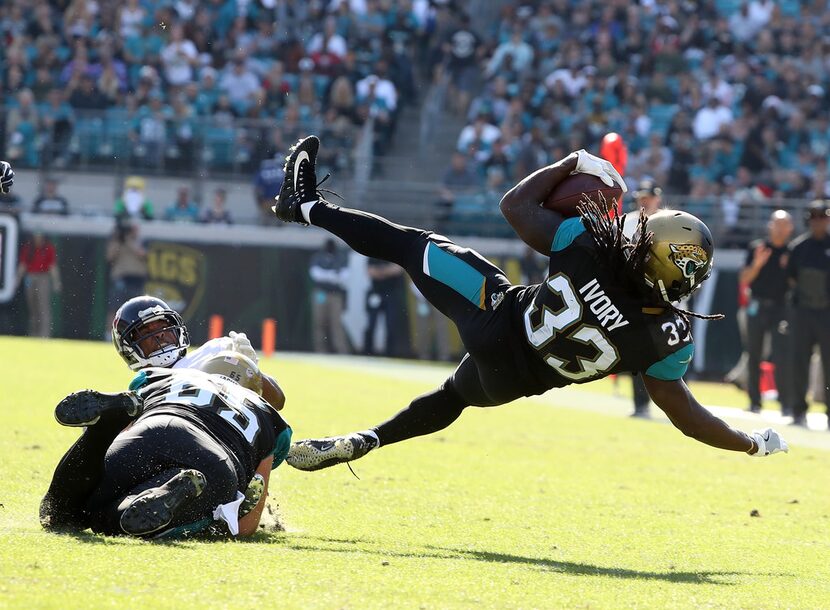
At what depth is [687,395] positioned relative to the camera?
5.27 m

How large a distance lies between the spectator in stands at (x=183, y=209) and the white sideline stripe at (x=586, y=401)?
93.8 inches

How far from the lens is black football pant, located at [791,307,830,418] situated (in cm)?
1205

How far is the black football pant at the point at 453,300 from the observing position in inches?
217

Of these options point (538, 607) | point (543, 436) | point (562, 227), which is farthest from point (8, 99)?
point (538, 607)

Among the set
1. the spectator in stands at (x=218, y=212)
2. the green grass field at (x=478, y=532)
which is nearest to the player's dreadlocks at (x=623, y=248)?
the green grass field at (x=478, y=532)

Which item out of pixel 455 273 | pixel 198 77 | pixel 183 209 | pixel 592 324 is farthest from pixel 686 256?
pixel 198 77

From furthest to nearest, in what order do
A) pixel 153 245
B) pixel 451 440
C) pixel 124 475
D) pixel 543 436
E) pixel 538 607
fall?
pixel 153 245, pixel 543 436, pixel 451 440, pixel 124 475, pixel 538 607

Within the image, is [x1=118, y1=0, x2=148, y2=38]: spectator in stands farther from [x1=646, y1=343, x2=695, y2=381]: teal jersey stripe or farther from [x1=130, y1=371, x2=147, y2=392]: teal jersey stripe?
[x1=646, y1=343, x2=695, y2=381]: teal jersey stripe

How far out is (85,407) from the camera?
4.35 m

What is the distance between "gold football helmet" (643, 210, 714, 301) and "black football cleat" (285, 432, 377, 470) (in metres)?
1.57

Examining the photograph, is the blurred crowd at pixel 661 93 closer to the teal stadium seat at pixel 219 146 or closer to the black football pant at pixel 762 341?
the teal stadium seat at pixel 219 146

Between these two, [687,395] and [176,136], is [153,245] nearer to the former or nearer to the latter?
[176,136]

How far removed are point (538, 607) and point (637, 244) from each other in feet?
5.57

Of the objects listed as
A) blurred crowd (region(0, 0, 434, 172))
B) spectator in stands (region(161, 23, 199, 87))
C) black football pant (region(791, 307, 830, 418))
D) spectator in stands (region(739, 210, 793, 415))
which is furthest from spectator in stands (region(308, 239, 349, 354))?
black football pant (region(791, 307, 830, 418))
